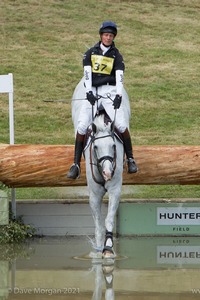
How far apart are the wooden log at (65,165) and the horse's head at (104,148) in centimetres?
123

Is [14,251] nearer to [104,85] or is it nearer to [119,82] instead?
[104,85]

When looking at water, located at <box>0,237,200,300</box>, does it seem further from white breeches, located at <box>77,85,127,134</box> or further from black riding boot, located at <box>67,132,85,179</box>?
white breeches, located at <box>77,85,127,134</box>

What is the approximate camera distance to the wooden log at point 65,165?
480 inches

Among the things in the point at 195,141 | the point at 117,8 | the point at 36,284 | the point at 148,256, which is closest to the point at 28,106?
the point at 195,141

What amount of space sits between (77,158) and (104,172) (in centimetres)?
73

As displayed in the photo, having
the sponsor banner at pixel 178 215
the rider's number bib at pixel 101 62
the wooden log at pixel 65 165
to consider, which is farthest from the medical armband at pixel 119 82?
the sponsor banner at pixel 178 215

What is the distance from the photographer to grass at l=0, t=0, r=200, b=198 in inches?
691

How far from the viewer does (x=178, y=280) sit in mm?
10195

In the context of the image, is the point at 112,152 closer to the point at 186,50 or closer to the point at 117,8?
the point at 186,50

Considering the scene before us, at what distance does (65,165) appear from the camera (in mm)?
12195

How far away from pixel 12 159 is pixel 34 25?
10.6 metres

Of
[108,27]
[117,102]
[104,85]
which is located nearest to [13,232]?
[104,85]

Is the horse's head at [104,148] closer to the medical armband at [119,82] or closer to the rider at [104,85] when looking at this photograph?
the rider at [104,85]

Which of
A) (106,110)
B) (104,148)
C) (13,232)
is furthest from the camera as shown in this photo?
(13,232)
